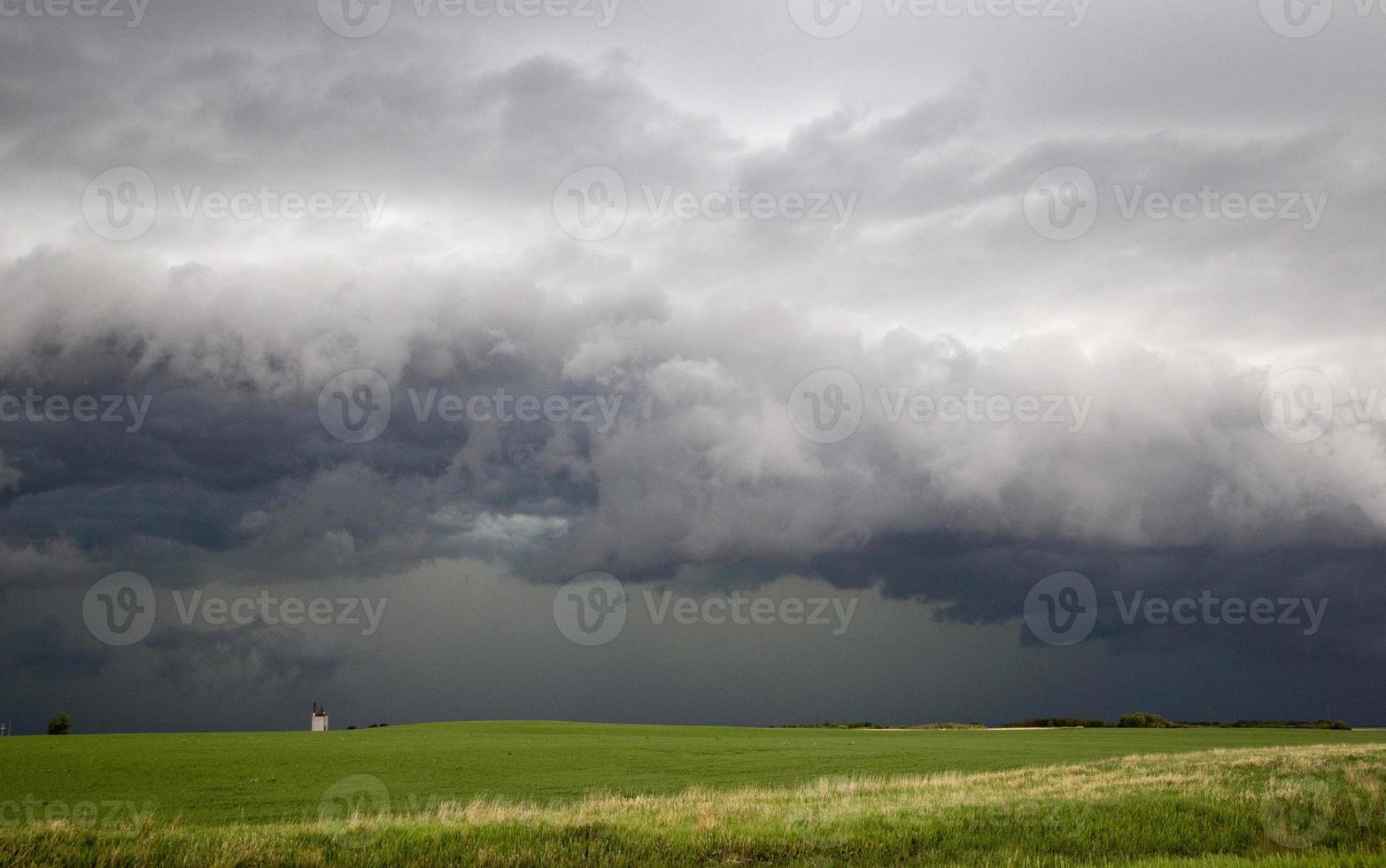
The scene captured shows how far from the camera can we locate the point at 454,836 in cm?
1883

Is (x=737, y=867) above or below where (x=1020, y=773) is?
above

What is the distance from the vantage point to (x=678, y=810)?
23.8m

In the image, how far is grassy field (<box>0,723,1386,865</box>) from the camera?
1758 centimetres

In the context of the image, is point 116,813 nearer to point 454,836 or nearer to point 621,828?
point 454,836

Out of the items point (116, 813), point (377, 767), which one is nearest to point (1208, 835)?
point (116, 813)

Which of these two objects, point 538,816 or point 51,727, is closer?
point 538,816

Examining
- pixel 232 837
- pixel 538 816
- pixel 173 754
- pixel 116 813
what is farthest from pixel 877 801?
pixel 173 754

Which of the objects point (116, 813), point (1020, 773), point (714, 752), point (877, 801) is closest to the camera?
point (877, 801)

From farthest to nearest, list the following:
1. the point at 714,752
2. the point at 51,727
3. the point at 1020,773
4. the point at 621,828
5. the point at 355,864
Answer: the point at 51,727 → the point at 714,752 → the point at 1020,773 → the point at 621,828 → the point at 355,864

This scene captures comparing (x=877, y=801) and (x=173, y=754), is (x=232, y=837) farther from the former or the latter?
(x=173, y=754)

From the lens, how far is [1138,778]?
3278 centimetres

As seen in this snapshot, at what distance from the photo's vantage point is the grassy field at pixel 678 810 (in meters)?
17.6

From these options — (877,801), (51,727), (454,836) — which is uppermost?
(454,836)

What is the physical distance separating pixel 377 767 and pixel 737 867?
3895cm
